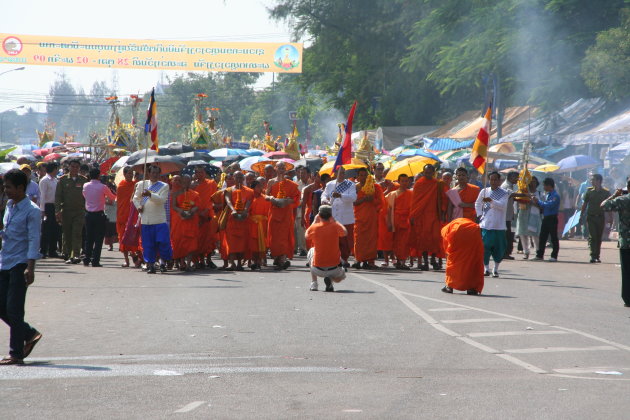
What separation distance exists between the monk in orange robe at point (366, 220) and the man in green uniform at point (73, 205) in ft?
17.1

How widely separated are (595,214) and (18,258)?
15.6 metres

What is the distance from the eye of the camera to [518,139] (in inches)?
1471

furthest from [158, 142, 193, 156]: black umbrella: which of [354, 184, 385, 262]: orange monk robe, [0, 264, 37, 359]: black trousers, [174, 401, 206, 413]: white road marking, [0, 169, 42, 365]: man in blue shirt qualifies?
[174, 401, 206, 413]: white road marking

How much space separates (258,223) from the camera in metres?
19.3

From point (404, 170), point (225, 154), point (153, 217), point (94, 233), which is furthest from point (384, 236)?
point (225, 154)

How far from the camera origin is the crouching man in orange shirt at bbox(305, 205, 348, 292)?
1489 cm

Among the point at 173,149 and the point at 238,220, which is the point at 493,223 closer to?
the point at 238,220

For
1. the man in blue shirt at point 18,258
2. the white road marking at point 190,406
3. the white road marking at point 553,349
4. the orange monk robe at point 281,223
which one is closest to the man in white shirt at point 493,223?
the orange monk robe at point 281,223

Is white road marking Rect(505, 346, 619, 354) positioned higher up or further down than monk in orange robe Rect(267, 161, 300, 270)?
further down

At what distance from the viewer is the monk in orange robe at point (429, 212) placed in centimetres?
1911

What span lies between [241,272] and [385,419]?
41.1 ft

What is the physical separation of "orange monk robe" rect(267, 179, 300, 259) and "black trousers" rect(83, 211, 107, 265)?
3.09 metres

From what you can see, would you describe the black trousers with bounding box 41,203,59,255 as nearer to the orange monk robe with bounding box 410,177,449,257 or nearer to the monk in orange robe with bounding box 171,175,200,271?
the monk in orange robe with bounding box 171,175,200,271

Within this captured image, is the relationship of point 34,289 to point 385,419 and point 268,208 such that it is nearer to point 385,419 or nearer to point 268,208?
point 268,208
